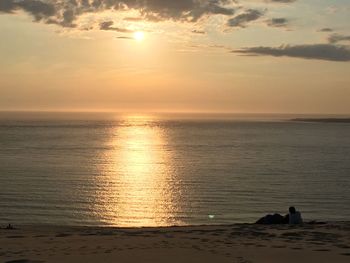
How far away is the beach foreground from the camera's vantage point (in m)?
12.4

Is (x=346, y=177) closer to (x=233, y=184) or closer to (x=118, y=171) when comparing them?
(x=233, y=184)

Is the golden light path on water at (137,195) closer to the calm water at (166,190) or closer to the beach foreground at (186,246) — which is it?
the calm water at (166,190)

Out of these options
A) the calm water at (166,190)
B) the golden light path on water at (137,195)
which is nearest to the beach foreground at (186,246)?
the calm water at (166,190)

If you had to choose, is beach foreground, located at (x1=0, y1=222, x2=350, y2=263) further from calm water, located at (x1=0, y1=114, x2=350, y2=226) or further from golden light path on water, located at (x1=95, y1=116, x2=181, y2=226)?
golden light path on water, located at (x1=95, y1=116, x2=181, y2=226)

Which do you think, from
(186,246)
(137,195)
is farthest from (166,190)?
(186,246)

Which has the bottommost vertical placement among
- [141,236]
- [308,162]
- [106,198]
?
[308,162]

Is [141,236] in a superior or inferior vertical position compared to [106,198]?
superior

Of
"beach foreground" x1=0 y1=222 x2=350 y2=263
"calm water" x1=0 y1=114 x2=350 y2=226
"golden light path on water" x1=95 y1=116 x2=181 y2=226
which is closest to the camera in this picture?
"beach foreground" x1=0 y1=222 x2=350 y2=263

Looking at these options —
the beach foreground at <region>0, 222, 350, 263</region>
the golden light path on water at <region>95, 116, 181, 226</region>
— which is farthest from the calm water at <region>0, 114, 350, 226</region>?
the beach foreground at <region>0, 222, 350, 263</region>

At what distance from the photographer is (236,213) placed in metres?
32.1

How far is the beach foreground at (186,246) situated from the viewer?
488 inches

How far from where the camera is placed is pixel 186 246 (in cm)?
1398

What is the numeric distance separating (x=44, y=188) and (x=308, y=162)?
3652cm

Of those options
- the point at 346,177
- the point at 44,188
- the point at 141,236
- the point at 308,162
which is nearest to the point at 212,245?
the point at 141,236
